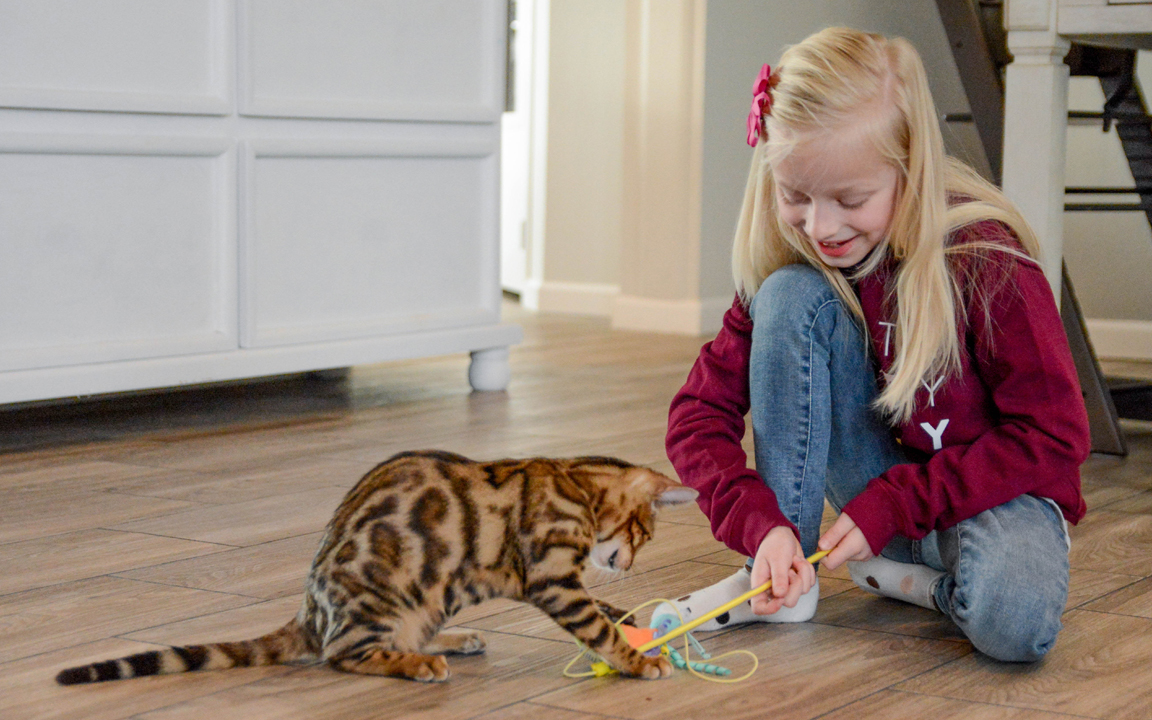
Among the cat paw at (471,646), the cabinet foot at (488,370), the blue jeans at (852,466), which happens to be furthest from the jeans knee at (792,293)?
the cabinet foot at (488,370)

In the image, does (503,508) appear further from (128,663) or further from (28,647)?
(28,647)

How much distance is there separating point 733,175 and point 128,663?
375cm

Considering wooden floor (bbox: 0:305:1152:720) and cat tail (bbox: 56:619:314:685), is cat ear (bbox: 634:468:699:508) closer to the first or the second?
wooden floor (bbox: 0:305:1152:720)

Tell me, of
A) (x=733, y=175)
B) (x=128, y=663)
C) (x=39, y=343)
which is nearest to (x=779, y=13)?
(x=733, y=175)

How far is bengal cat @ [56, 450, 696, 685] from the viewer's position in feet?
3.87

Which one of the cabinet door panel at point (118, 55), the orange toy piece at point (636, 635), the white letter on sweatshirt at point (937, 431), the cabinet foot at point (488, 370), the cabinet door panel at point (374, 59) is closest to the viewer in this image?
the orange toy piece at point (636, 635)

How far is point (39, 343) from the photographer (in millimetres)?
2391

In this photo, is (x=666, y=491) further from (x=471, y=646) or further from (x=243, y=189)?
(x=243, y=189)

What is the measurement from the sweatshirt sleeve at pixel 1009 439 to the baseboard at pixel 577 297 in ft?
12.5

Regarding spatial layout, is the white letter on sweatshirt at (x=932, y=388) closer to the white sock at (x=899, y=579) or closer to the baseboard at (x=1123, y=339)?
the white sock at (x=899, y=579)

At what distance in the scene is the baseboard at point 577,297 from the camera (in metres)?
5.21

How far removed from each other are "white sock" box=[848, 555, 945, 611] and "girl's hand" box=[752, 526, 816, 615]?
0.23m

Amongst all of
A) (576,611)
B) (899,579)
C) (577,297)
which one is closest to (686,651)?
(576,611)

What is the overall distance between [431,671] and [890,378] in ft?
1.83
